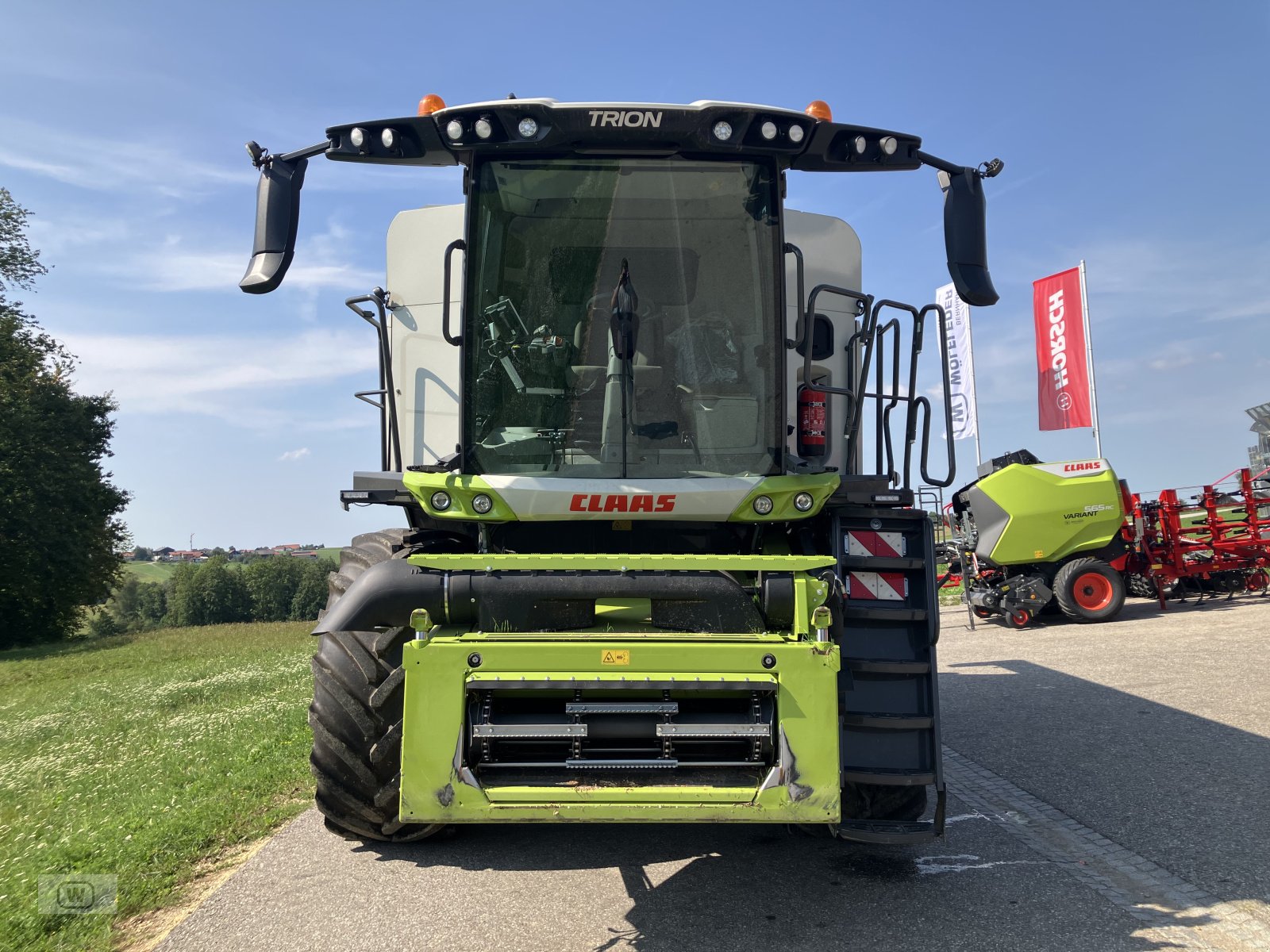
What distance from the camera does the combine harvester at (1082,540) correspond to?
1288 centimetres

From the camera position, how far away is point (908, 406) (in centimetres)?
450

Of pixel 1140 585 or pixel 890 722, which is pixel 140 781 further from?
pixel 1140 585

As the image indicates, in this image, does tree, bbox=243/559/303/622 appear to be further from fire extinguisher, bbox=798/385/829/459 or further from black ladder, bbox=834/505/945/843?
black ladder, bbox=834/505/945/843

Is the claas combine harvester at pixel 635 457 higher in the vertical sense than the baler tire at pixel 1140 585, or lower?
higher

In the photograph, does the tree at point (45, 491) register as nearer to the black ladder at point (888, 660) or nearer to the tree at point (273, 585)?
the tree at point (273, 585)

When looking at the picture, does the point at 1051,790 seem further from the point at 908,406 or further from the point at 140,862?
the point at 140,862

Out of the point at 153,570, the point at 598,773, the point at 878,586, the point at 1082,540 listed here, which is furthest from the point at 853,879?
the point at 153,570

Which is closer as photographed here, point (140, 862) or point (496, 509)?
point (496, 509)

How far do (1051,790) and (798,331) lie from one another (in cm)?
319

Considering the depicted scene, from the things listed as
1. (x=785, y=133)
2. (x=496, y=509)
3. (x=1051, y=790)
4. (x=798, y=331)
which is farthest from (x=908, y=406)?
(x=1051, y=790)

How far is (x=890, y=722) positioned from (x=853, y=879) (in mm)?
842

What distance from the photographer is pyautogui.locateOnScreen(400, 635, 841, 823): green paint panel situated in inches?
120

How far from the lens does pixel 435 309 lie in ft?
17.7

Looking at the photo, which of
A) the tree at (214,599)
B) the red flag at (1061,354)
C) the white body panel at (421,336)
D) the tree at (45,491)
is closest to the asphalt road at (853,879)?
the white body panel at (421,336)
